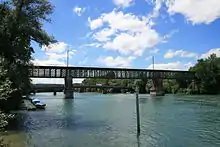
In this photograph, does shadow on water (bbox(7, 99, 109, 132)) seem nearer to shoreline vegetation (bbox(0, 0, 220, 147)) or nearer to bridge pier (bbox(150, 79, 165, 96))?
shoreline vegetation (bbox(0, 0, 220, 147))

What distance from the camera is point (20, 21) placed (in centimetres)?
4147

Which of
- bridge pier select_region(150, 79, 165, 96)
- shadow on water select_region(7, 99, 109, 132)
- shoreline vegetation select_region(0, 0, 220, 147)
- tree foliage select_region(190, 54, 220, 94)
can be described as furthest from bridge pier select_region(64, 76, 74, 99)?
shoreline vegetation select_region(0, 0, 220, 147)

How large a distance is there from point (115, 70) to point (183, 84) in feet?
127

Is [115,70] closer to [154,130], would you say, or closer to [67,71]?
[67,71]

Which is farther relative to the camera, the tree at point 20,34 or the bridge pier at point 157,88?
the bridge pier at point 157,88

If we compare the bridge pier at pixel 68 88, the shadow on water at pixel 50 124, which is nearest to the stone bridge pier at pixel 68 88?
the bridge pier at pixel 68 88

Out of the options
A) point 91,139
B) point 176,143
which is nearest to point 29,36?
point 91,139

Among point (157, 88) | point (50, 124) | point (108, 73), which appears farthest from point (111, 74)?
point (50, 124)

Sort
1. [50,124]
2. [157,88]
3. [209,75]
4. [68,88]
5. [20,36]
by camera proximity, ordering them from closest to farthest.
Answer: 1. [20,36]
2. [50,124]
3. [68,88]
4. [209,75]
5. [157,88]

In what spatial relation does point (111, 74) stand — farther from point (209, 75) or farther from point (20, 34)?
point (20, 34)

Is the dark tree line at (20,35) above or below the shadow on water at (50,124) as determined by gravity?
above

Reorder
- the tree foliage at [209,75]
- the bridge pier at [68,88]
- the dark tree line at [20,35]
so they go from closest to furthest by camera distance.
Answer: the dark tree line at [20,35] < the bridge pier at [68,88] < the tree foliage at [209,75]

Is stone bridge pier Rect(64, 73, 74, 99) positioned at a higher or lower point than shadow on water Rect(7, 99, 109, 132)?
higher

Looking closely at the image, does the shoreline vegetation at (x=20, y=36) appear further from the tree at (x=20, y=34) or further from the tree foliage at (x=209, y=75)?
the tree foliage at (x=209, y=75)
